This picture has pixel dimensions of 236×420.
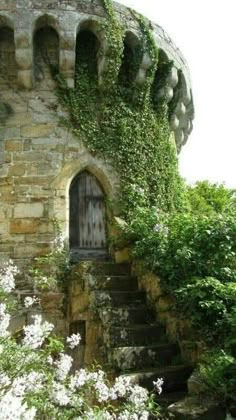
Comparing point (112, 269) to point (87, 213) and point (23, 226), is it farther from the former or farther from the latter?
point (23, 226)

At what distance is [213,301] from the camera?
461 cm

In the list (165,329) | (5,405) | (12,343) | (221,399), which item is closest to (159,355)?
(165,329)

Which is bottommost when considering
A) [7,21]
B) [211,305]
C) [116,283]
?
[211,305]

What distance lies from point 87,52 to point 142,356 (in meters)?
5.08

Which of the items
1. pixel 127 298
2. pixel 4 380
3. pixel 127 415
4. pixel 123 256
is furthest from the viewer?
pixel 123 256

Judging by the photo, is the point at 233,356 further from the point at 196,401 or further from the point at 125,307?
the point at 125,307

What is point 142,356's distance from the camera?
497 cm

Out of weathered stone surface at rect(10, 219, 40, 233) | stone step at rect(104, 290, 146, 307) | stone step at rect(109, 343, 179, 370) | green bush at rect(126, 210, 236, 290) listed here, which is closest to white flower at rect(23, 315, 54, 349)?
stone step at rect(109, 343, 179, 370)

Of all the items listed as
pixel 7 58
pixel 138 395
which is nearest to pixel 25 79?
pixel 7 58

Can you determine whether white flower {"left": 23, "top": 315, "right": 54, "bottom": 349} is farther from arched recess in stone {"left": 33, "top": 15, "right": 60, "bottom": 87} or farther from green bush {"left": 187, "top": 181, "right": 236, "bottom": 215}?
green bush {"left": 187, "top": 181, "right": 236, "bottom": 215}

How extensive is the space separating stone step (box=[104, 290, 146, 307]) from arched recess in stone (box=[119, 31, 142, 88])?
3701 millimetres

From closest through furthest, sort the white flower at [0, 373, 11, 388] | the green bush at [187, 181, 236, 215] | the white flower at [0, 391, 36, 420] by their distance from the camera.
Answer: the white flower at [0, 391, 36, 420] < the white flower at [0, 373, 11, 388] < the green bush at [187, 181, 236, 215]

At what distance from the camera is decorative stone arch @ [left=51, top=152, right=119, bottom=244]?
7137mm

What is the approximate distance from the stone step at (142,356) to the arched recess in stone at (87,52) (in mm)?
4588
